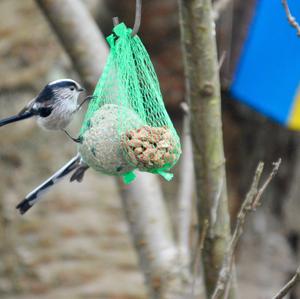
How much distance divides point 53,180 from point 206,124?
18.2 inches

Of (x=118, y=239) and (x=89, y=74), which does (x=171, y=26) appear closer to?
(x=118, y=239)

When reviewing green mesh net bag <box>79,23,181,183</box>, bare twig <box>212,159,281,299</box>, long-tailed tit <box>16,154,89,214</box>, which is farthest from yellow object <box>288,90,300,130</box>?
bare twig <box>212,159,281,299</box>

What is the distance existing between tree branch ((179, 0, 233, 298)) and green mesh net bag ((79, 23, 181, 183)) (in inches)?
4.8

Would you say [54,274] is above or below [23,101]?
below

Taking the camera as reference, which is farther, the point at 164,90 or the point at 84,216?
the point at 164,90

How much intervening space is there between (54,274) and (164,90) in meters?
1.28

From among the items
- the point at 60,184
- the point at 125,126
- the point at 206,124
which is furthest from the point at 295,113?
the point at 125,126

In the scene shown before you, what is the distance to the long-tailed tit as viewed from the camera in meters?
2.01

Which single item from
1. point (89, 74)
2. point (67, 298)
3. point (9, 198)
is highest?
point (89, 74)

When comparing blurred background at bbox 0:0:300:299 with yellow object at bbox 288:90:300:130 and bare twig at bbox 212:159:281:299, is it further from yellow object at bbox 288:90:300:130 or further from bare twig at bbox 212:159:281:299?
bare twig at bbox 212:159:281:299

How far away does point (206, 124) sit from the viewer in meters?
2.02

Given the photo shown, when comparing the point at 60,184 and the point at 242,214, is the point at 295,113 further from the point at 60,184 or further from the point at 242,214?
the point at 242,214

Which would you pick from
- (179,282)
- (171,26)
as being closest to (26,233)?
(171,26)

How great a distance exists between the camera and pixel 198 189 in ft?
6.88
